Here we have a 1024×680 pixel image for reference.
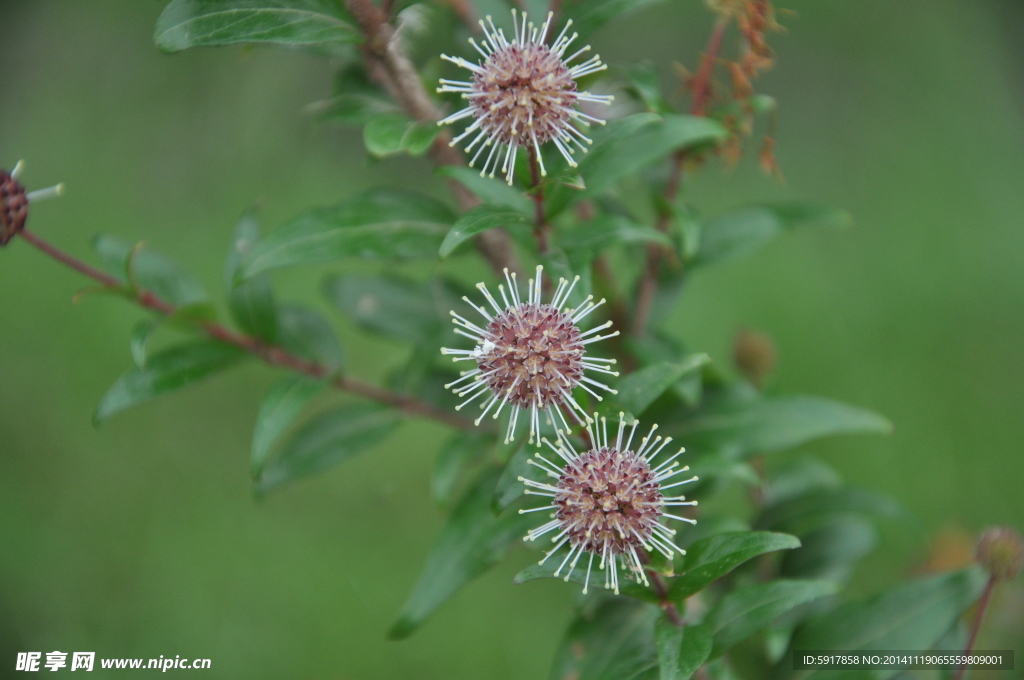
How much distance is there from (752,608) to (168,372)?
0.92m

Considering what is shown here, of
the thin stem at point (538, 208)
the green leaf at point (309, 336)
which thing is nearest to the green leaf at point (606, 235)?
the thin stem at point (538, 208)

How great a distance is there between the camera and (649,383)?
1.00m

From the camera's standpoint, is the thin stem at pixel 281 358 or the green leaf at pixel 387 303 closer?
the thin stem at pixel 281 358

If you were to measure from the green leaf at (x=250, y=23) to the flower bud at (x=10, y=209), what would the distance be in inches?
10.4

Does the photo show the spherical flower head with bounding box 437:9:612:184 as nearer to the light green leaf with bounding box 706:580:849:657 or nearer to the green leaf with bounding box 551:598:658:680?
the light green leaf with bounding box 706:580:849:657

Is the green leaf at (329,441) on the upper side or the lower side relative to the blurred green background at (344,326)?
lower

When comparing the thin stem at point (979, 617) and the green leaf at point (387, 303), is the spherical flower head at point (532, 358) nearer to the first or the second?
the green leaf at point (387, 303)

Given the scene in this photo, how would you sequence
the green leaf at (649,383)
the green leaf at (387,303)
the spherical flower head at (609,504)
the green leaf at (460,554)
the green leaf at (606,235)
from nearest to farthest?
the spherical flower head at (609,504), the green leaf at (649,383), the green leaf at (606,235), the green leaf at (460,554), the green leaf at (387,303)

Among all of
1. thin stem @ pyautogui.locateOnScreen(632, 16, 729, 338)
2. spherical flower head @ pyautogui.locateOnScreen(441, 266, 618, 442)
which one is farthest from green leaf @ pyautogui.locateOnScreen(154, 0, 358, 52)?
thin stem @ pyautogui.locateOnScreen(632, 16, 729, 338)

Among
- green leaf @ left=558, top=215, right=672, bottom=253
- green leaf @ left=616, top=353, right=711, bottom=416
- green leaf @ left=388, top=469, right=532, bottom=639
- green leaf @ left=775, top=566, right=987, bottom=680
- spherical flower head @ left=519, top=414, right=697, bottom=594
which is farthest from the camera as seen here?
green leaf @ left=775, top=566, right=987, bottom=680

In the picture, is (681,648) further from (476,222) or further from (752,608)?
(476,222)

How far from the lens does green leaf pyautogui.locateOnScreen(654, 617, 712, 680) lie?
905 millimetres

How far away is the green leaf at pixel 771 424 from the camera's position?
1302 mm

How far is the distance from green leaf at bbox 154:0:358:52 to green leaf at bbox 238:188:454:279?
0.76 ft
